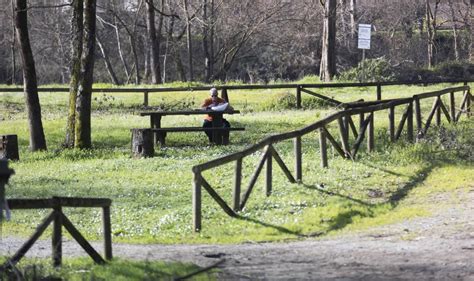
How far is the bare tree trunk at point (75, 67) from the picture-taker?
2456cm

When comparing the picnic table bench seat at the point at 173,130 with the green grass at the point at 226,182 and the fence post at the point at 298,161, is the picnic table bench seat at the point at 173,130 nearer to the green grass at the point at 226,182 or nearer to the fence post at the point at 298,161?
the green grass at the point at 226,182

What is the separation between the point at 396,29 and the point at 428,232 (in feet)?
176

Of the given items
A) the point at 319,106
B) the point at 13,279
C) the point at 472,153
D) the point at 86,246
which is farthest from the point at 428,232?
the point at 319,106

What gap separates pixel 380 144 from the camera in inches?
880

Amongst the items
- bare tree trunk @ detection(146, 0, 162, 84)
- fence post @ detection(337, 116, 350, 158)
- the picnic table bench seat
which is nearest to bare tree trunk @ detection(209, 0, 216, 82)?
bare tree trunk @ detection(146, 0, 162, 84)

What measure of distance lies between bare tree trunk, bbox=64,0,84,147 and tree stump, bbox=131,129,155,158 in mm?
2718

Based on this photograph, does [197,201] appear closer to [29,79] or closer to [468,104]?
[29,79]

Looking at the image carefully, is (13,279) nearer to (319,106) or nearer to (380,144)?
(380,144)

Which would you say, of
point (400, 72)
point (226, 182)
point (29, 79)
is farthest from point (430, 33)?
point (226, 182)

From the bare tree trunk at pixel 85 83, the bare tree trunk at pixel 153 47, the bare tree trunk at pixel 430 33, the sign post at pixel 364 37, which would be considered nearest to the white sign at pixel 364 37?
the sign post at pixel 364 37

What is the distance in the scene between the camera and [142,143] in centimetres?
2247

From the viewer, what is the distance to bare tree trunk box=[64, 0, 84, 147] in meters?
24.6

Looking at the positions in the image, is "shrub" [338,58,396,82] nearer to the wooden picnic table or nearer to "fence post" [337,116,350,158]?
the wooden picnic table

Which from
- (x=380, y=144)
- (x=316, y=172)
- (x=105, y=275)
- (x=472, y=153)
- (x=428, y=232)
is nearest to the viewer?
(x=105, y=275)
